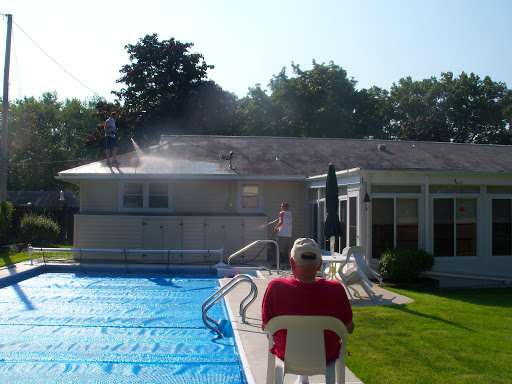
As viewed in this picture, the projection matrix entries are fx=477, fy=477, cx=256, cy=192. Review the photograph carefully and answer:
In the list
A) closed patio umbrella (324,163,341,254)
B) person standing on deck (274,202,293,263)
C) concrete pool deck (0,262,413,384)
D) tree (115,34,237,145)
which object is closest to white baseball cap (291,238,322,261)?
concrete pool deck (0,262,413,384)

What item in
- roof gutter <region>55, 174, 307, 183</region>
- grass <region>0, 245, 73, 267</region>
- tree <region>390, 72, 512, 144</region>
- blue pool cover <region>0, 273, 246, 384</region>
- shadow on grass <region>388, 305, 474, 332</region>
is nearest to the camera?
blue pool cover <region>0, 273, 246, 384</region>

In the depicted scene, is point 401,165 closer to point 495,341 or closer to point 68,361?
point 495,341

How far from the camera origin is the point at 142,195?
16359mm

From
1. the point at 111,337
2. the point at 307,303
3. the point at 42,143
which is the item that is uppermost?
the point at 42,143

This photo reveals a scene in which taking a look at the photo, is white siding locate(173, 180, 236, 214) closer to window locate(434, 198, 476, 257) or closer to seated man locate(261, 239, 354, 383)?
window locate(434, 198, 476, 257)

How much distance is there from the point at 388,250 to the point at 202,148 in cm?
999

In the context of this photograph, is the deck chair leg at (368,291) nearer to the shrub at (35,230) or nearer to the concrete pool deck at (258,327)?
the concrete pool deck at (258,327)

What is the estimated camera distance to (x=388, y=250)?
11453mm

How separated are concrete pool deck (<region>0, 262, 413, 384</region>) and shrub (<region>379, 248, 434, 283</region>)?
60 centimetres

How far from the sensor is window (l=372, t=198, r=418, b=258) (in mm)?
12023

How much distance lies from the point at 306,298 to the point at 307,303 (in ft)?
0.13

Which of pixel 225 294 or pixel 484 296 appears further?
pixel 484 296

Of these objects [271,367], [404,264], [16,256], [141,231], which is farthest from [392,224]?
[16,256]

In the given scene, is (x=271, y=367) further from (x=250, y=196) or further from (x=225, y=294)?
(x=250, y=196)
